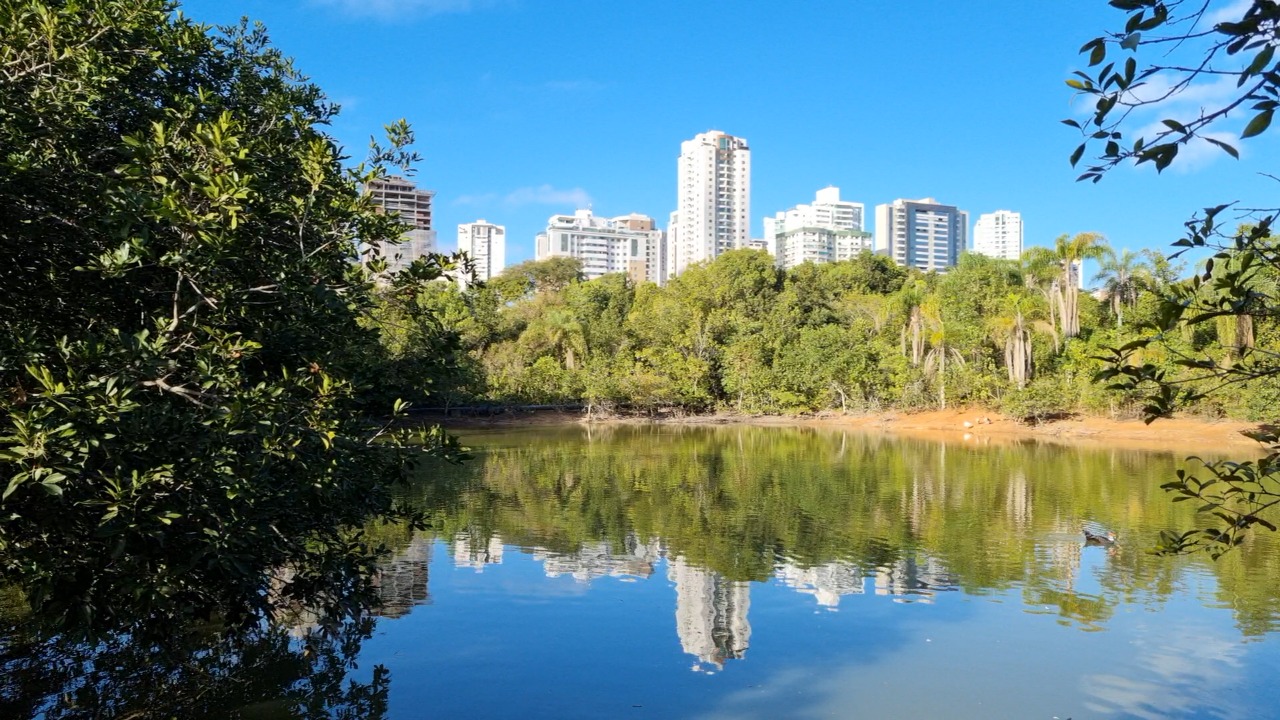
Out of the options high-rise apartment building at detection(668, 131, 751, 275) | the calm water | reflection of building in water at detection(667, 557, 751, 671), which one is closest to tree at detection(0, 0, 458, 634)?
the calm water

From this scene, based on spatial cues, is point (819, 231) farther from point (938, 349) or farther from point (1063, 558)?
point (1063, 558)

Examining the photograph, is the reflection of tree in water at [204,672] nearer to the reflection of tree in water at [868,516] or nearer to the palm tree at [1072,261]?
the reflection of tree in water at [868,516]

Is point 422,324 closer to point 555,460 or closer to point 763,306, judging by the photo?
point 555,460

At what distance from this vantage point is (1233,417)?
27906 mm

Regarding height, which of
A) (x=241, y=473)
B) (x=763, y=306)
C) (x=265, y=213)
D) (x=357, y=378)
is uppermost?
(x=763, y=306)

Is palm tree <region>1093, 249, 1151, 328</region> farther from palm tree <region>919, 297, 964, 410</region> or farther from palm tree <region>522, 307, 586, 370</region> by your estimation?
palm tree <region>522, 307, 586, 370</region>

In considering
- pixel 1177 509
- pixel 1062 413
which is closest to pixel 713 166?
pixel 1062 413

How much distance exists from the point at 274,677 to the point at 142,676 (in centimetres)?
90

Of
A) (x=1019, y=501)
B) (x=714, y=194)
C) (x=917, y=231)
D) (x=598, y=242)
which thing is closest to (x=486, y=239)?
(x=598, y=242)

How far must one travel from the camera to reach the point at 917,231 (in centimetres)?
12038

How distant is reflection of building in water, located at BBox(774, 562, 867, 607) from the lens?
9.80 m

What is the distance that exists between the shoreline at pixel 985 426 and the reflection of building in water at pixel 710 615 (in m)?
18.2

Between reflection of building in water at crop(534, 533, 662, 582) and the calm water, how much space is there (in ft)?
0.18

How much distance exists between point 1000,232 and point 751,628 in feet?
429
